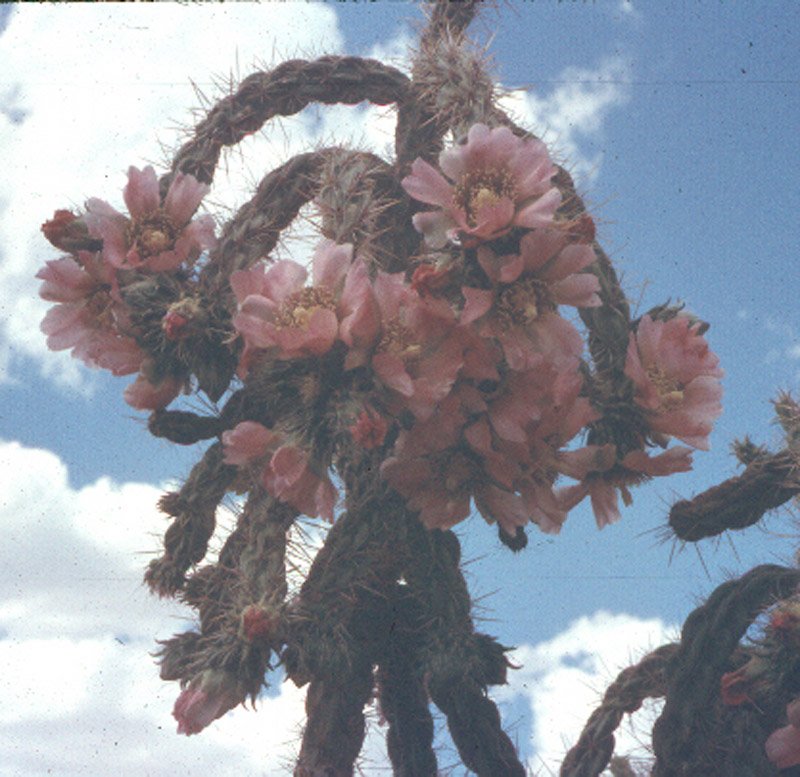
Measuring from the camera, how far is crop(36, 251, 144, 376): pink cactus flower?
0.95 metres

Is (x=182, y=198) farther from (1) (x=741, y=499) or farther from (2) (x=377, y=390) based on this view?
(1) (x=741, y=499)

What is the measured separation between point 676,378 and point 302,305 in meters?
0.44

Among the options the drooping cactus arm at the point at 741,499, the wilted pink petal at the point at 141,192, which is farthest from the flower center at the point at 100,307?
the drooping cactus arm at the point at 741,499

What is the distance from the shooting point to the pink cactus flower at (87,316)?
95cm

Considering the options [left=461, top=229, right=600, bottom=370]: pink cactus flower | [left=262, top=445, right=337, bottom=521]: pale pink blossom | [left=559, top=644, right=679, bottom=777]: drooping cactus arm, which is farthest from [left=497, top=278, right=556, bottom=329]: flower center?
[left=559, top=644, right=679, bottom=777]: drooping cactus arm

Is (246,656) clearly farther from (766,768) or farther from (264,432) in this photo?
(766,768)

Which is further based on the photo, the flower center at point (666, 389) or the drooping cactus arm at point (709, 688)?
the drooping cactus arm at point (709, 688)

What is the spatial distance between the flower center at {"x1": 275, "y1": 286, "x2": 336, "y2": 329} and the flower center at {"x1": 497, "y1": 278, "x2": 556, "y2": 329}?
172 mm

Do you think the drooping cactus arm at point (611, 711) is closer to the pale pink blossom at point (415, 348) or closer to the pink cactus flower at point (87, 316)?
the pale pink blossom at point (415, 348)

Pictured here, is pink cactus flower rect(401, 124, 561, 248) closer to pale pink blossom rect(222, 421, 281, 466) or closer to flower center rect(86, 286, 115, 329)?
pale pink blossom rect(222, 421, 281, 466)

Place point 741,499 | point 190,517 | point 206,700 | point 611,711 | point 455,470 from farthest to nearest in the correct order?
point 611,711
point 741,499
point 190,517
point 455,470
point 206,700

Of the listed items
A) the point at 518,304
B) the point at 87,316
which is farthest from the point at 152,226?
the point at 518,304

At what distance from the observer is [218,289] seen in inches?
39.6

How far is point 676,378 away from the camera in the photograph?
96 cm
